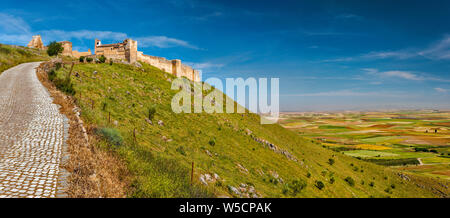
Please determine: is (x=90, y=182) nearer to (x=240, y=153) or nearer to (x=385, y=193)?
(x=240, y=153)

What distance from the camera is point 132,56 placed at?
150 feet

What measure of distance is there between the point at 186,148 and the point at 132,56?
33.0 meters

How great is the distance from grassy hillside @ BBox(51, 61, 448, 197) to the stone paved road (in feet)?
6.62

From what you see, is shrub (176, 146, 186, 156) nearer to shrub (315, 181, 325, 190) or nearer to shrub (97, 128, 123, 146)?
shrub (97, 128, 123, 146)

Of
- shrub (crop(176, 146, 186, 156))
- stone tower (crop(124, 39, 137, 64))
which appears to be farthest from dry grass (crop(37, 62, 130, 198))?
stone tower (crop(124, 39, 137, 64))

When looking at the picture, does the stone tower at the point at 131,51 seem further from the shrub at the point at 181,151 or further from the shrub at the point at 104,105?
the shrub at the point at 181,151

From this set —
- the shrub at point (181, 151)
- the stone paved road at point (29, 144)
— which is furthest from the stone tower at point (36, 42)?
the shrub at point (181, 151)

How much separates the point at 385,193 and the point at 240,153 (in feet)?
105

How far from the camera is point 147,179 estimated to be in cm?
791

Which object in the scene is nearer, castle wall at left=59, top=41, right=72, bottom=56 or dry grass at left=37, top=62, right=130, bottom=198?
dry grass at left=37, top=62, right=130, bottom=198

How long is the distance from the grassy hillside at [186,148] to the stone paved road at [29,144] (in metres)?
2.02

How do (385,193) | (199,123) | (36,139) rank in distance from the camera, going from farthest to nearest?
(385,193) → (199,123) → (36,139)

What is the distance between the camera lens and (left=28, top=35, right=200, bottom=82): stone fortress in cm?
4544
